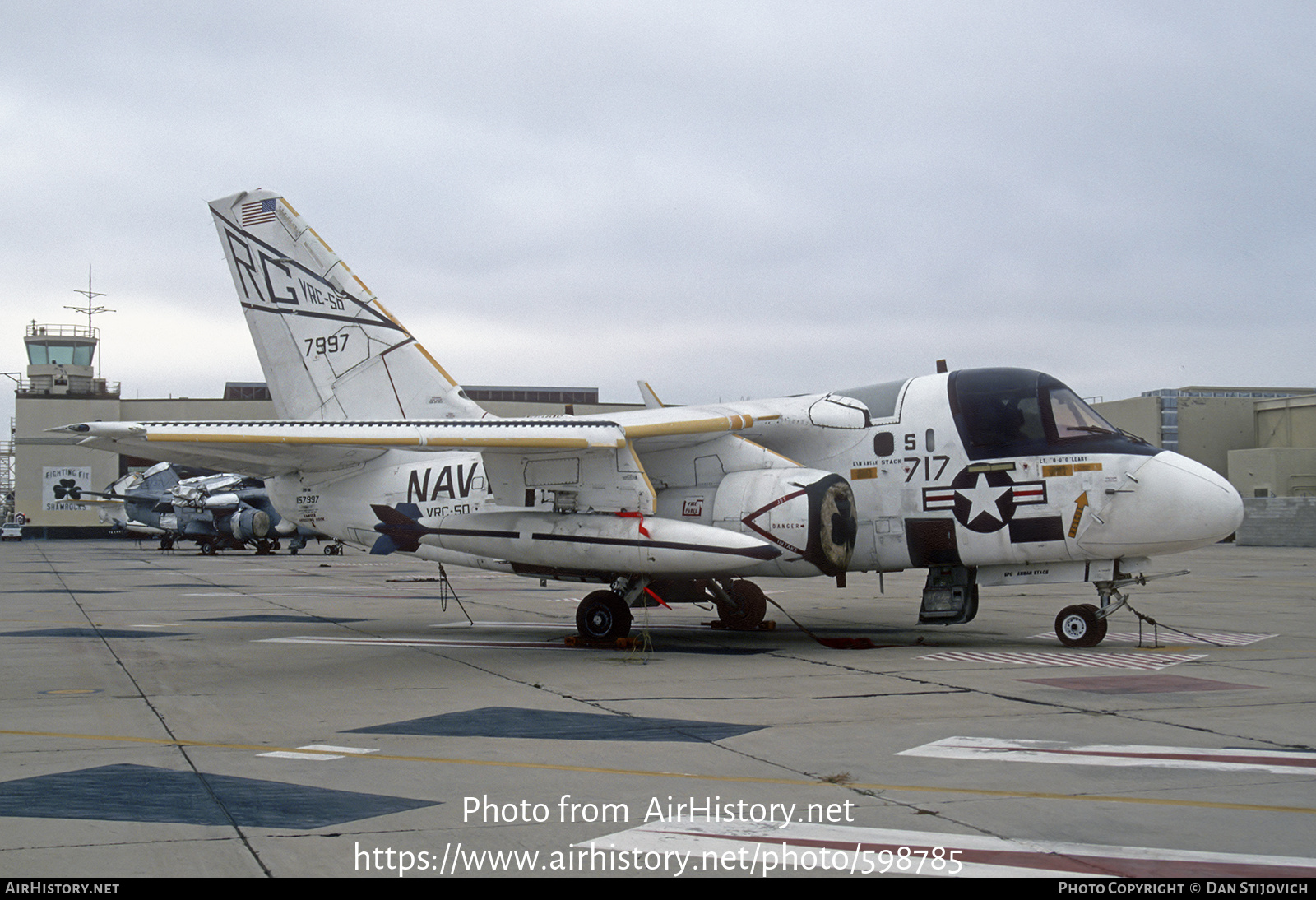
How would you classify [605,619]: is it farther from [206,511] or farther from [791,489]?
[206,511]

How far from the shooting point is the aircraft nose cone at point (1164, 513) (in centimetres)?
1256

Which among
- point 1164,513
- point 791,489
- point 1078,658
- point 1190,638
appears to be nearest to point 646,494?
point 791,489

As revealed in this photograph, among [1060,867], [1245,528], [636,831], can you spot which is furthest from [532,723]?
[1245,528]

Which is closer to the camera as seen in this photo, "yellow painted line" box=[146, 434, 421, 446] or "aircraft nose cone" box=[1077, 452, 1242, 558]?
"yellow painted line" box=[146, 434, 421, 446]

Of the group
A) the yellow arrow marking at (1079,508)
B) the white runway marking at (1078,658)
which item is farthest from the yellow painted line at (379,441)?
the yellow arrow marking at (1079,508)

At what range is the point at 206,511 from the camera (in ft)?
159

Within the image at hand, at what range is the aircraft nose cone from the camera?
1256cm

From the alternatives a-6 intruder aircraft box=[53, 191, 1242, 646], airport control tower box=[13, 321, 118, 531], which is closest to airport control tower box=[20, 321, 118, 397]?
airport control tower box=[13, 321, 118, 531]

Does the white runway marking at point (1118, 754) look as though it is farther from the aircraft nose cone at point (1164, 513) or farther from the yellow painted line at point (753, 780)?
the aircraft nose cone at point (1164, 513)

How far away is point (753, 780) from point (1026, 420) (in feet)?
27.3

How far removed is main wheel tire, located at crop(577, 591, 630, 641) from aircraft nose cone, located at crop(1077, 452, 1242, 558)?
5.95m

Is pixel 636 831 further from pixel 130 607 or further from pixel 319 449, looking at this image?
pixel 130 607

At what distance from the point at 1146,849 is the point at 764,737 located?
3.28m

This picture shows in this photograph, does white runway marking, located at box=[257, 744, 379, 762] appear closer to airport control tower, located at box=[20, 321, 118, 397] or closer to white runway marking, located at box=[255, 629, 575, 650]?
white runway marking, located at box=[255, 629, 575, 650]
